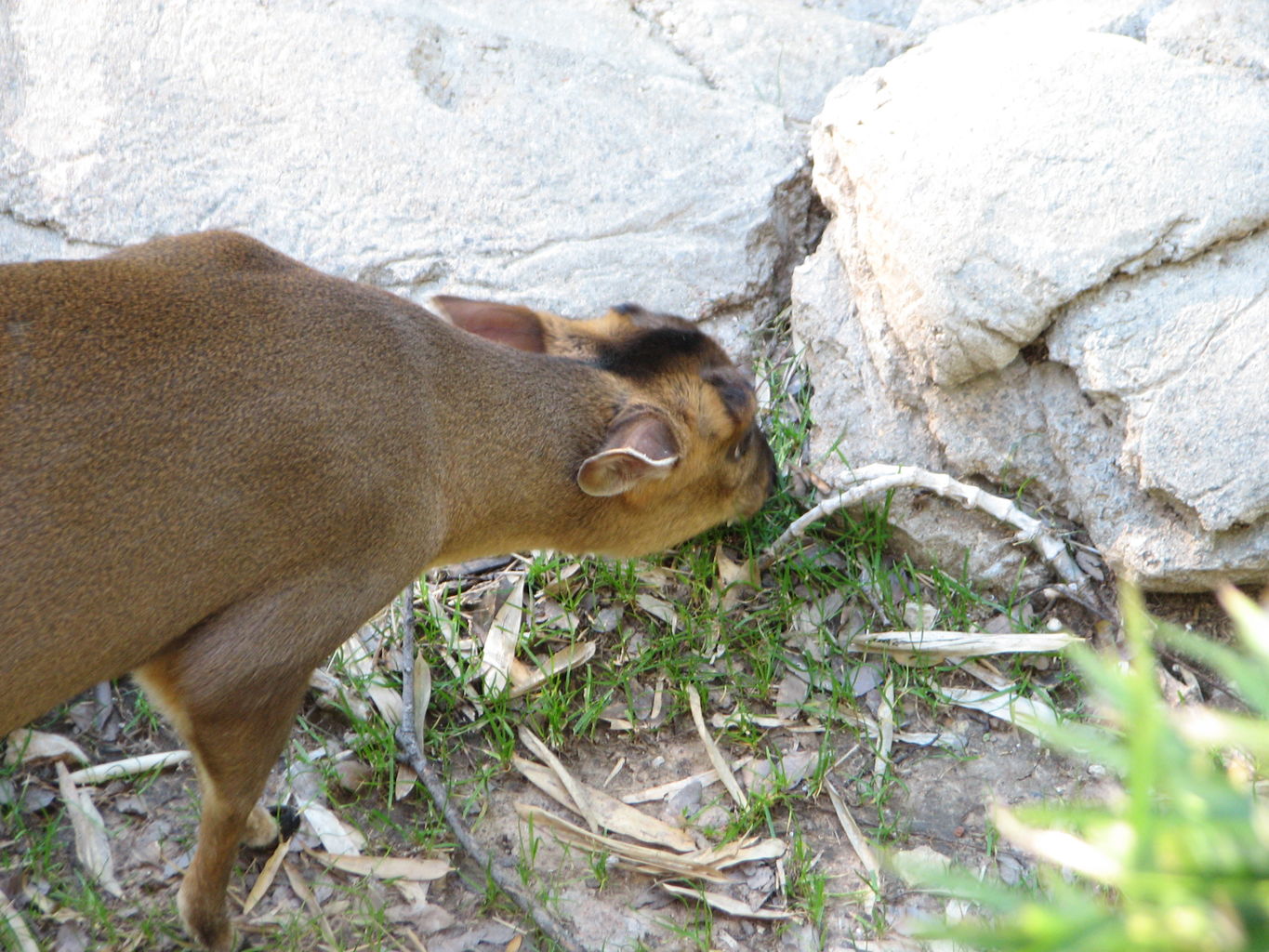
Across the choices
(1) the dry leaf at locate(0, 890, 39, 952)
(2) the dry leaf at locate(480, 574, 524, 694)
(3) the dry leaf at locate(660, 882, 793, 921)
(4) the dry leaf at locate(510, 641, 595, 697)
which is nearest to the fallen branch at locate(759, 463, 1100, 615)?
(4) the dry leaf at locate(510, 641, 595, 697)

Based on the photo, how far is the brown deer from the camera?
3471 mm

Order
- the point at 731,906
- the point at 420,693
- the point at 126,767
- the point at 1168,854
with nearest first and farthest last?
the point at 1168,854 → the point at 731,906 → the point at 126,767 → the point at 420,693

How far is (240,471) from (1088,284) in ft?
10.2

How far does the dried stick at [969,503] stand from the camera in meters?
4.95

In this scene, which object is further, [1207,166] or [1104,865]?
[1207,166]

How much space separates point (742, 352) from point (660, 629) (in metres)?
1.52

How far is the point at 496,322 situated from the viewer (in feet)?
16.3

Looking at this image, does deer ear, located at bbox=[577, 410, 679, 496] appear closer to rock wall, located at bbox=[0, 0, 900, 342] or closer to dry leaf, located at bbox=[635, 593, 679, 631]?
dry leaf, located at bbox=[635, 593, 679, 631]

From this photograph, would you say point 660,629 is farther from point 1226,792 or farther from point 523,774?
point 1226,792

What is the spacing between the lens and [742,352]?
19.7ft

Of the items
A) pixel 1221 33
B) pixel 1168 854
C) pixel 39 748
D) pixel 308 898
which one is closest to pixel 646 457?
pixel 308 898

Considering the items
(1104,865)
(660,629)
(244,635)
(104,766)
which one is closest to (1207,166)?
(660,629)

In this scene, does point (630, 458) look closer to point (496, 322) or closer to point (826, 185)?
point (496, 322)

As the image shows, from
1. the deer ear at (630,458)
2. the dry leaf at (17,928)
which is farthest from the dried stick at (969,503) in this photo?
the dry leaf at (17,928)
